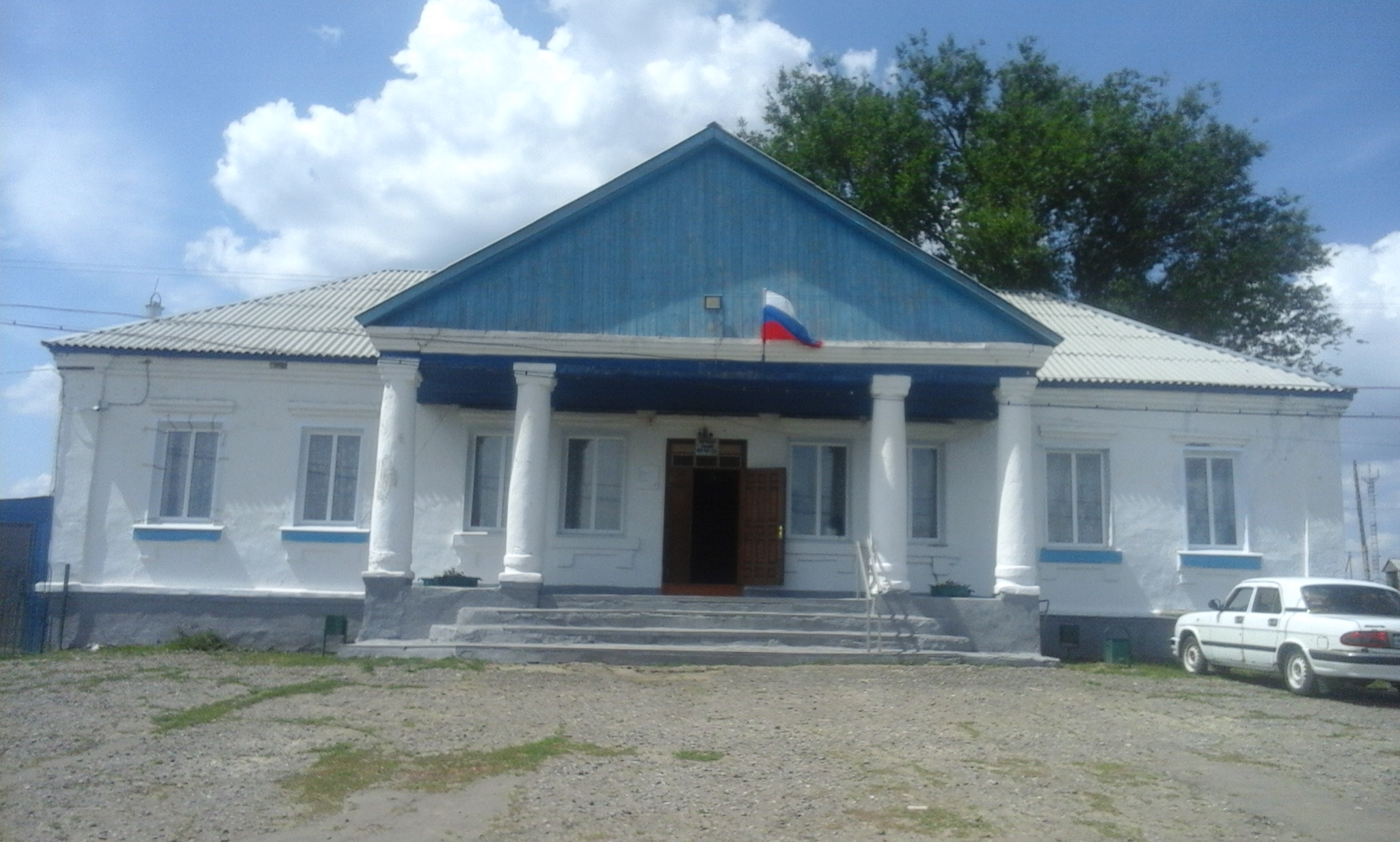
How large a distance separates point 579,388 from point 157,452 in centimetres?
669

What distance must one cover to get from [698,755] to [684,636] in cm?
547

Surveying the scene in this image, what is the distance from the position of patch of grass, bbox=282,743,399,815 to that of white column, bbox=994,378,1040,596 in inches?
370

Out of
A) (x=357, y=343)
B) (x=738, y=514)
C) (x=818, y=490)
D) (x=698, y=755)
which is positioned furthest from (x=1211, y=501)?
(x=357, y=343)

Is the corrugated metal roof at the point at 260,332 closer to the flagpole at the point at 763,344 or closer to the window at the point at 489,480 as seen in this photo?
the window at the point at 489,480

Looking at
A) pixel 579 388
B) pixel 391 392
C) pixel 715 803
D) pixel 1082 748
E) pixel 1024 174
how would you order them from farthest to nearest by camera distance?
pixel 1024 174 < pixel 579 388 < pixel 391 392 < pixel 1082 748 < pixel 715 803

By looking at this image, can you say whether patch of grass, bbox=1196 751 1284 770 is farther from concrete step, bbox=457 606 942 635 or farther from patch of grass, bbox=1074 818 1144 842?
concrete step, bbox=457 606 942 635

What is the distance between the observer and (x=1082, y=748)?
391 inches

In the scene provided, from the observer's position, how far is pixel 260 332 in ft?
61.9

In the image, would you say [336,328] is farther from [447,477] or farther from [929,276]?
[929,276]

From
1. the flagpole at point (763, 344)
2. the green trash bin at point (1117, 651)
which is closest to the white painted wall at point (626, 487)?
the green trash bin at point (1117, 651)

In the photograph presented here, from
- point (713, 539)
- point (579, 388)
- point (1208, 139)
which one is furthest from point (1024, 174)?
point (579, 388)

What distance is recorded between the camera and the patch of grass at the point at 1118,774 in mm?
8750

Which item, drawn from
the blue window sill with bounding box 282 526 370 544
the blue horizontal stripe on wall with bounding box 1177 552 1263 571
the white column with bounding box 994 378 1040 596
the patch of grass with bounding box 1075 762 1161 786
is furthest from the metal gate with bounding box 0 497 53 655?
the blue horizontal stripe on wall with bounding box 1177 552 1263 571

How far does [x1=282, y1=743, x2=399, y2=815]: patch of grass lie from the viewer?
7.84m
